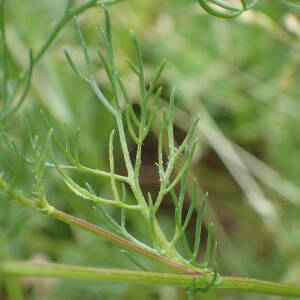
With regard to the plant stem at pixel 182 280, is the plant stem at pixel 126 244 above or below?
above

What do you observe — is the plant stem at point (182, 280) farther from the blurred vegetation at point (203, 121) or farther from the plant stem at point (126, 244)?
the blurred vegetation at point (203, 121)

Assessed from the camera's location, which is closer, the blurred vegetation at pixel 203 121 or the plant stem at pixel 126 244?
the plant stem at pixel 126 244

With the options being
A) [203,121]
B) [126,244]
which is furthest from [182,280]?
[203,121]

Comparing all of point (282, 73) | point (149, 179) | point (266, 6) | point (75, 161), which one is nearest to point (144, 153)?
point (149, 179)

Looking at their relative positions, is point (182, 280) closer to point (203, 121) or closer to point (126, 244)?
point (126, 244)

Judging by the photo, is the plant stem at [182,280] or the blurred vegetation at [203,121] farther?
the blurred vegetation at [203,121]

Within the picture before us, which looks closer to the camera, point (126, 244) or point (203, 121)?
point (126, 244)

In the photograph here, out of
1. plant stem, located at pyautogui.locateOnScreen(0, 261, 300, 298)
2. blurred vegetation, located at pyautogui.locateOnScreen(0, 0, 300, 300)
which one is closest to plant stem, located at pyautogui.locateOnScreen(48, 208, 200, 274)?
plant stem, located at pyautogui.locateOnScreen(0, 261, 300, 298)

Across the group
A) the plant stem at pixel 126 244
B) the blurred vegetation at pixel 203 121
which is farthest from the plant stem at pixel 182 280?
the blurred vegetation at pixel 203 121

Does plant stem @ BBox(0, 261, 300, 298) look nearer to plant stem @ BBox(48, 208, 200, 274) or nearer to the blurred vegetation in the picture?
plant stem @ BBox(48, 208, 200, 274)

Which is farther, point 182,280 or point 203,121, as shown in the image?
point 203,121
